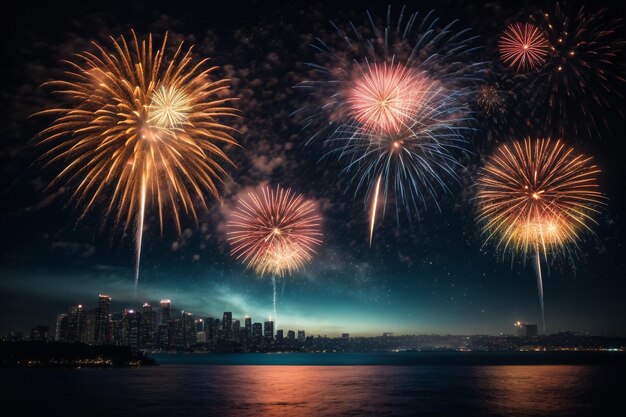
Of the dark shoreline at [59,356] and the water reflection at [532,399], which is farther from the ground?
the water reflection at [532,399]

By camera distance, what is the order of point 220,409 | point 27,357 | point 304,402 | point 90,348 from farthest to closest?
point 90,348 < point 27,357 < point 304,402 < point 220,409

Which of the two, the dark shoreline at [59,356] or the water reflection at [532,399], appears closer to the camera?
the water reflection at [532,399]

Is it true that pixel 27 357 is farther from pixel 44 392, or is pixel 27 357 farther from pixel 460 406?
pixel 460 406

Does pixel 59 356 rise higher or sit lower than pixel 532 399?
lower

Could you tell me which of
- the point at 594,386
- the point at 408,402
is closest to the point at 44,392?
the point at 408,402

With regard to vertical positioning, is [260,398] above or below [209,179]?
below

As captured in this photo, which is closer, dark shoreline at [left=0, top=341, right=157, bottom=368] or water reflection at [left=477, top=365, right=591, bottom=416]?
water reflection at [left=477, top=365, right=591, bottom=416]

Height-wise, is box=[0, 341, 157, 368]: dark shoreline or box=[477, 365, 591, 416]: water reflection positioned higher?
box=[477, 365, 591, 416]: water reflection

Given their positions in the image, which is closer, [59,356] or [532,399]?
[532,399]

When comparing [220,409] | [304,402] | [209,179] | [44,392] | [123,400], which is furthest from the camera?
[44,392]

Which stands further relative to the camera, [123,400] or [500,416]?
[123,400]
